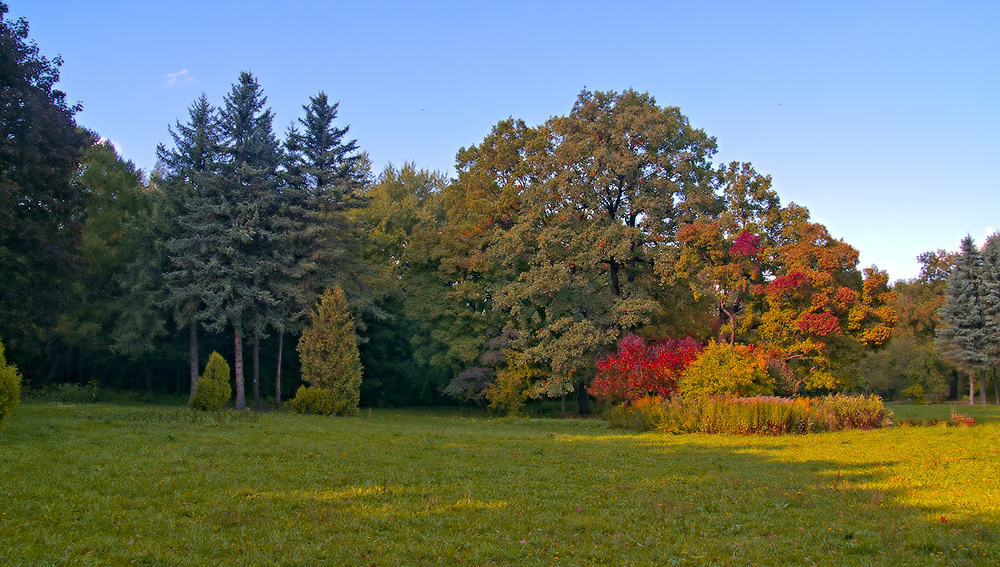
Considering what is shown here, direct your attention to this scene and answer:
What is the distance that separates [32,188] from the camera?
21500mm

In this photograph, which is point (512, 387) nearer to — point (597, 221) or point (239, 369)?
point (597, 221)

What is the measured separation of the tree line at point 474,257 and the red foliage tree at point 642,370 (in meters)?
2.92

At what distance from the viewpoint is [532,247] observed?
3116 centimetres

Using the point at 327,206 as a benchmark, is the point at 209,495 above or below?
below

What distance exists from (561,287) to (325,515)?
900 inches

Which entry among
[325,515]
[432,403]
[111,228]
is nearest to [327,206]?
[111,228]

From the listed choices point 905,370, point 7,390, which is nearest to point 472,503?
point 7,390

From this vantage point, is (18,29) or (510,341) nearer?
(18,29)

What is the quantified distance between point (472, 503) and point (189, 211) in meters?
29.6

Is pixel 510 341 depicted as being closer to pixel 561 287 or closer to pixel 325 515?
pixel 561 287

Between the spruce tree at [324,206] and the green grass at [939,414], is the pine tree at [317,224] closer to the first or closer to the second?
the spruce tree at [324,206]

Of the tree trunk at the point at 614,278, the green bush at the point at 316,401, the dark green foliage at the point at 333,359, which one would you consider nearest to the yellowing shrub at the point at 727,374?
the tree trunk at the point at 614,278

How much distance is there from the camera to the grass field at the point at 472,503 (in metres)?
5.68

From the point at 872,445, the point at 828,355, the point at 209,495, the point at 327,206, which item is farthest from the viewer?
the point at 327,206
